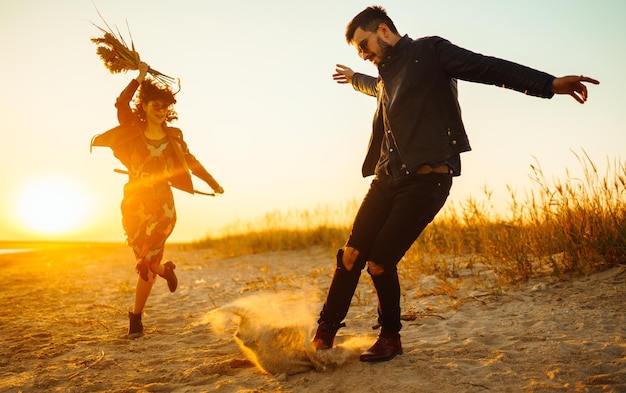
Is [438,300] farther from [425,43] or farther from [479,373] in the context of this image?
[425,43]

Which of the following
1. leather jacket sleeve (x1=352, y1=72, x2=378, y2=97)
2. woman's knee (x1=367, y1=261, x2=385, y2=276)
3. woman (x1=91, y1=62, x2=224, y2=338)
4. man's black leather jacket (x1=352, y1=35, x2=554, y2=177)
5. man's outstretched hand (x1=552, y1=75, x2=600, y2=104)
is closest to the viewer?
man's outstretched hand (x1=552, y1=75, x2=600, y2=104)

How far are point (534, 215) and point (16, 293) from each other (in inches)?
278

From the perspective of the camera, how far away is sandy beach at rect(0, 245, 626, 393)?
2.56 m

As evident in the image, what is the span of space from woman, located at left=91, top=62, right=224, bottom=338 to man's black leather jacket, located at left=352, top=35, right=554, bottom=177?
7.63 ft

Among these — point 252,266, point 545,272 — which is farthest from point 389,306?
point 252,266

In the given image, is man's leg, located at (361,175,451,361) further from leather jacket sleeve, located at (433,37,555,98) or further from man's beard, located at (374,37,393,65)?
man's beard, located at (374,37,393,65)

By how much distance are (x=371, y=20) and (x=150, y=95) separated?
225 centimetres

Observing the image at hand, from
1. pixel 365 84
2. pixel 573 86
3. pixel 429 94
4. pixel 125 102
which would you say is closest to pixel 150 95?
pixel 125 102

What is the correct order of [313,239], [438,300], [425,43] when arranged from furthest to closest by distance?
[313,239] < [438,300] < [425,43]

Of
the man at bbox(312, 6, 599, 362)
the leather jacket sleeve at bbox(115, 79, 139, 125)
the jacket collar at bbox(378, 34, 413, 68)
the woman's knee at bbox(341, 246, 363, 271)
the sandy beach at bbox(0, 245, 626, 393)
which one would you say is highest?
the leather jacket sleeve at bbox(115, 79, 139, 125)

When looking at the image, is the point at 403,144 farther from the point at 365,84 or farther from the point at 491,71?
the point at 365,84

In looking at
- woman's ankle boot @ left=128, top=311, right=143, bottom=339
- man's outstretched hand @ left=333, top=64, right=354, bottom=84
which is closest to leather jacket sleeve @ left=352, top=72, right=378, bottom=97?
man's outstretched hand @ left=333, top=64, right=354, bottom=84

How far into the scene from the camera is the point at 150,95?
13.6 ft

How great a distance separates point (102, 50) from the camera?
14.3ft
